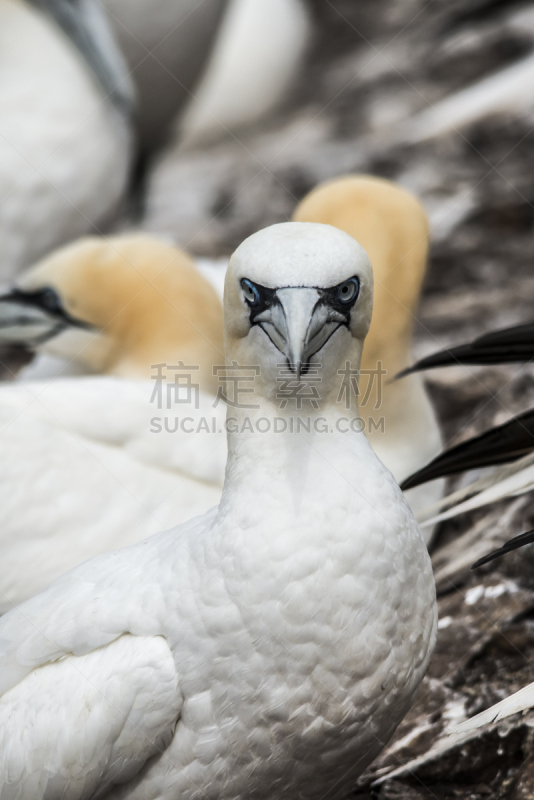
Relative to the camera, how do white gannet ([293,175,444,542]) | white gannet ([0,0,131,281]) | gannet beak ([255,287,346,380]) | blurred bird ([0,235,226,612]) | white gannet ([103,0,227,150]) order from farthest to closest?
white gannet ([103,0,227,150]) < white gannet ([0,0,131,281]) < white gannet ([293,175,444,542]) < blurred bird ([0,235,226,612]) < gannet beak ([255,287,346,380])

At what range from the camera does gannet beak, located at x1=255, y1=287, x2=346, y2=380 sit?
191cm

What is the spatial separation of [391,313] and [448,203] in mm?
2631

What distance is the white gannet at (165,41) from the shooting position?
19.1ft

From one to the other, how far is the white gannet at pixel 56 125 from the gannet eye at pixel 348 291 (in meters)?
2.93

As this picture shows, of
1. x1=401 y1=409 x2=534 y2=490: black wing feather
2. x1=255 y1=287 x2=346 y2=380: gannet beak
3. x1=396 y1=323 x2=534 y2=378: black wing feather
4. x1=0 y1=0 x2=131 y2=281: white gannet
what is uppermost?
x1=0 y1=0 x2=131 y2=281: white gannet

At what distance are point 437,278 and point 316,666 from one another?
12.9ft

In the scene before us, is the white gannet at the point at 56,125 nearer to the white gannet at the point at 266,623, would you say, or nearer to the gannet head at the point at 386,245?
the gannet head at the point at 386,245

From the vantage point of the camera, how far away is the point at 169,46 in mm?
6008

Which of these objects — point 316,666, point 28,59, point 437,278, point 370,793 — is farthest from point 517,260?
point 316,666

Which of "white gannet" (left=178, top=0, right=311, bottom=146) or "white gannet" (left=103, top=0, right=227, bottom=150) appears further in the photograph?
"white gannet" (left=178, top=0, right=311, bottom=146)

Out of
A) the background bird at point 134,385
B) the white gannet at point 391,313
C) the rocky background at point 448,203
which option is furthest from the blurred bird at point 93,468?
the rocky background at point 448,203

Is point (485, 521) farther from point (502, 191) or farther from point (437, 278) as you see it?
point (502, 191)

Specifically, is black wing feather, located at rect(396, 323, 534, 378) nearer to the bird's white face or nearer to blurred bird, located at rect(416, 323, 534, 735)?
blurred bird, located at rect(416, 323, 534, 735)

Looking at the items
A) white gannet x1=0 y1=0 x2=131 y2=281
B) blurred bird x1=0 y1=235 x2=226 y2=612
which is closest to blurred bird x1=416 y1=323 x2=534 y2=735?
blurred bird x1=0 y1=235 x2=226 y2=612
